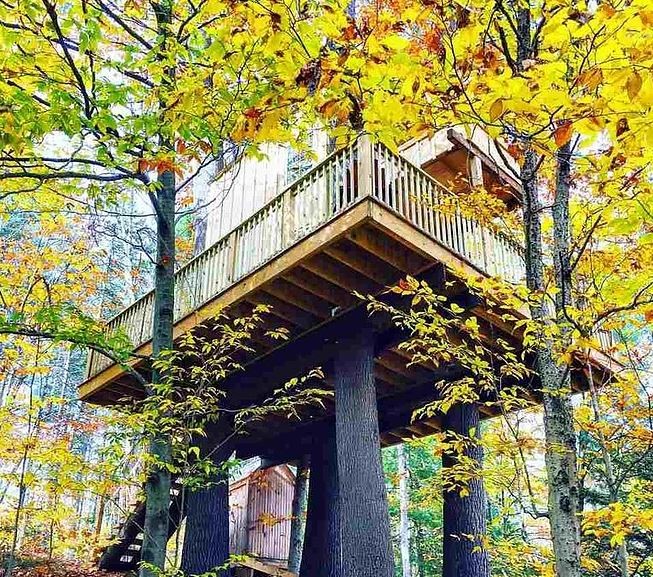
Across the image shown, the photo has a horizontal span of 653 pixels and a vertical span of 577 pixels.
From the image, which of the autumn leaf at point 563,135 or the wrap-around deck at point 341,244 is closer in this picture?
the autumn leaf at point 563,135

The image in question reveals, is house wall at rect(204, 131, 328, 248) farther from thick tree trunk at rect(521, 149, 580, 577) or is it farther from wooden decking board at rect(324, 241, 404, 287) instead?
thick tree trunk at rect(521, 149, 580, 577)

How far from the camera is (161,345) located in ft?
19.2

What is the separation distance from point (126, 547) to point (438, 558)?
10.9 meters

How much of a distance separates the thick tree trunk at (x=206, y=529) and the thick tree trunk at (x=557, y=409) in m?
6.39

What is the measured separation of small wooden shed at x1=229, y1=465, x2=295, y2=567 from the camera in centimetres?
1562

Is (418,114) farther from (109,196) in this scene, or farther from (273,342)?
(273,342)

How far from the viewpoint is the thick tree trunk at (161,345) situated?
501 centimetres

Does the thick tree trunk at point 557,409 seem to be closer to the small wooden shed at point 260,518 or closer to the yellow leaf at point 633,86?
the yellow leaf at point 633,86

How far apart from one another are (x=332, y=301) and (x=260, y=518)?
975cm

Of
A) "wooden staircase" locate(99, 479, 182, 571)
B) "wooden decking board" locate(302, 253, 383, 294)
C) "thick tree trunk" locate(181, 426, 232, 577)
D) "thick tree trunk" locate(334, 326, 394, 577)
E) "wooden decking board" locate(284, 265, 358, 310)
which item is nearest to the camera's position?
"thick tree trunk" locate(334, 326, 394, 577)

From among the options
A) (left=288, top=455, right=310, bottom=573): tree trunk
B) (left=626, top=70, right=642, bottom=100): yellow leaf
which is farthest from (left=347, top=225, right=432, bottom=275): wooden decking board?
(left=288, top=455, right=310, bottom=573): tree trunk

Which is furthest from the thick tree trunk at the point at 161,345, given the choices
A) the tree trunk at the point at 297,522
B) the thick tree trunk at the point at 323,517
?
the tree trunk at the point at 297,522

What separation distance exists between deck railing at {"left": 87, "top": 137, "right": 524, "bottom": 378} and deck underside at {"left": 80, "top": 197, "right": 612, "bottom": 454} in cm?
19

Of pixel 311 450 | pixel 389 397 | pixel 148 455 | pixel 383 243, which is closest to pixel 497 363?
pixel 389 397
